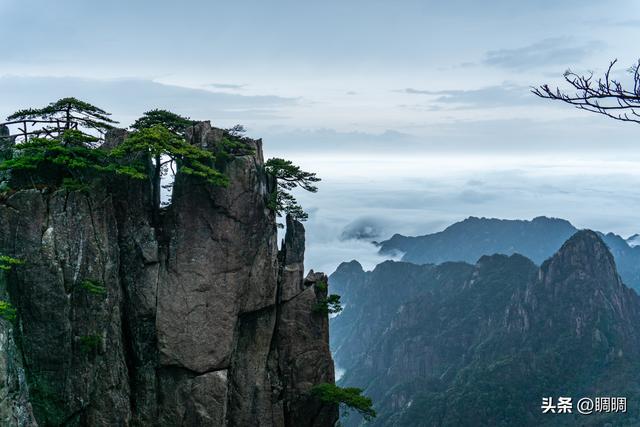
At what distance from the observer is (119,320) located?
87.2 feet

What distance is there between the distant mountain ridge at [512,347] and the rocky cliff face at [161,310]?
258 ft

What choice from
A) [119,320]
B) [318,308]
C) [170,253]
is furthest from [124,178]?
[318,308]

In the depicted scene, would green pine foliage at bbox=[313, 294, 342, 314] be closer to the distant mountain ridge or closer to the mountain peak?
the distant mountain ridge

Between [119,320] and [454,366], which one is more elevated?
[119,320]

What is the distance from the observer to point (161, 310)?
27.9m

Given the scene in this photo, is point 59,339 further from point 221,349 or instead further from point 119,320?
point 221,349

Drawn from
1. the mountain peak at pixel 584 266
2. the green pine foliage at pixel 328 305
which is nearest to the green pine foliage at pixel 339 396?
the green pine foliage at pixel 328 305

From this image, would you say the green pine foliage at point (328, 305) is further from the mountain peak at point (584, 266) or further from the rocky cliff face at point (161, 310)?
the mountain peak at point (584, 266)

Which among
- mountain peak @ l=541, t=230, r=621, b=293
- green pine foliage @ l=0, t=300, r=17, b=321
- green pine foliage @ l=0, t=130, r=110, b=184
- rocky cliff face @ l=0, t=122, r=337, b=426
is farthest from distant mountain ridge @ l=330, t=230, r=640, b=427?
green pine foliage @ l=0, t=300, r=17, b=321

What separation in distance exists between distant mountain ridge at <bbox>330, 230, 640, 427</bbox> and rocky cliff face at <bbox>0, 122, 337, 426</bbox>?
78488 mm

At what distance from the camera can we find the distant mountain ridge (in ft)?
358

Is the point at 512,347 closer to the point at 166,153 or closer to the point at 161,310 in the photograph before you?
the point at 161,310

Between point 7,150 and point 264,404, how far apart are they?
17.8 metres

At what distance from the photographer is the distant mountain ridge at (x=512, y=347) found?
109m
